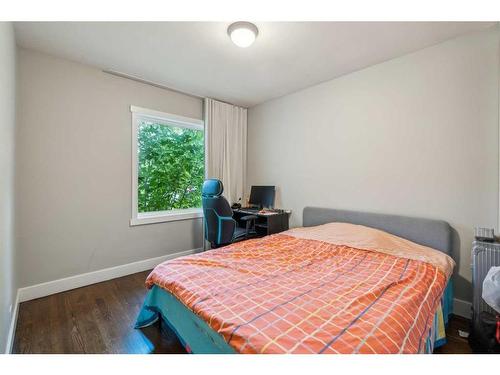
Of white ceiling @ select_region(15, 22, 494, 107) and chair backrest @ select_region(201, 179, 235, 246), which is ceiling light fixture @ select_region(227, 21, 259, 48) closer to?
white ceiling @ select_region(15, 22, 494, 107)

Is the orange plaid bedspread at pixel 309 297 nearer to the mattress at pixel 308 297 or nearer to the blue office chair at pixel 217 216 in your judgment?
the mattress at pixel 308 297

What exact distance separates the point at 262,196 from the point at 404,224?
192 cm

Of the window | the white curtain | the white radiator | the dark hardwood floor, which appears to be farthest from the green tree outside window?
the white radiator

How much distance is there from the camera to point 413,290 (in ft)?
4.42

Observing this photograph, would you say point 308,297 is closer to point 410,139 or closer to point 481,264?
point 481,264

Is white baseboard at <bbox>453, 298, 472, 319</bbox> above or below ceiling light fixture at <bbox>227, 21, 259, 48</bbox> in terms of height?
below

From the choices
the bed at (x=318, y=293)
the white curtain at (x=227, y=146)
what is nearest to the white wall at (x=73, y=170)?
the white curtain at (x=227, y=146)

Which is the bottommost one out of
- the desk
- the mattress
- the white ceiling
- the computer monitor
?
the mattress

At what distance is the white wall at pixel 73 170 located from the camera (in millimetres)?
2240

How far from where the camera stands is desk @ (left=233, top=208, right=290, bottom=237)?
306 centimetres

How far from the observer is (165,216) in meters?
3.20

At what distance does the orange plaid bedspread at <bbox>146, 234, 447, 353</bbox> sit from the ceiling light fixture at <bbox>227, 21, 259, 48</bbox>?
1820 mm
